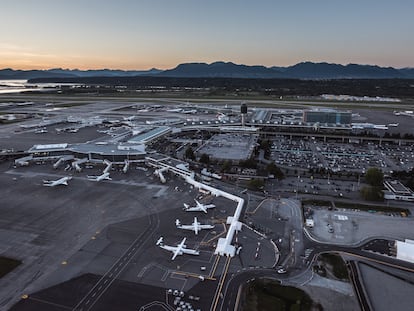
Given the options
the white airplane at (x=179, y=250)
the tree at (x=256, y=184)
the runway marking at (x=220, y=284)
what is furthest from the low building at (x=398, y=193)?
the white airplane at (x=179, y=250)

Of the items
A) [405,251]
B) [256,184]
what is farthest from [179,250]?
[405,251]

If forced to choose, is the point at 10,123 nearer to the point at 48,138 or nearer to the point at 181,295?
the point at 48,138

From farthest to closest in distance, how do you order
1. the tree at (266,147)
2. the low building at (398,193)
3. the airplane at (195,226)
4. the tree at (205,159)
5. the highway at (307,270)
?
the tree at (266,147), the tree at (205,159), the low building at (398,193), the airplane at (195,226), the highway at (307,270)

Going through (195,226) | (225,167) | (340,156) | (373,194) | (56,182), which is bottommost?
(340,156)

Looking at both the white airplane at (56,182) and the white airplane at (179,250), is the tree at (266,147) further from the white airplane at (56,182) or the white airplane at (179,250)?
the white airplane at (179,250)

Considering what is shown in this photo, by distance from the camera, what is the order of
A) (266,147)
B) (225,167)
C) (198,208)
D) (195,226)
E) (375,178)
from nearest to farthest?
(195,226)
(198,208)
(375,178)
(225,167)
(266,147)

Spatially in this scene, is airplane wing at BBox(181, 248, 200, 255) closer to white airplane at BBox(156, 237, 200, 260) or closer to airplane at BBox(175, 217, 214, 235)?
white airplane at BBox(156, 237, 200, 260)

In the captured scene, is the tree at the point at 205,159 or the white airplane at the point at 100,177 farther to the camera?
the tree at the point at 205,159

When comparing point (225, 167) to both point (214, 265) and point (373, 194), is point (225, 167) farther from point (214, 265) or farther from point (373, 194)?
point (214, 265)

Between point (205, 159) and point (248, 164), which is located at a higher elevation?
point (205, 159)

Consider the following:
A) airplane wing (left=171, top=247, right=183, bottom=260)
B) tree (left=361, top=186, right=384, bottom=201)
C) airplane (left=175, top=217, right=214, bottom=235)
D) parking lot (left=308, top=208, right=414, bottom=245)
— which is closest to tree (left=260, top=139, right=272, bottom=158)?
tree (left=361, top=186, right=384, bottom=201)
